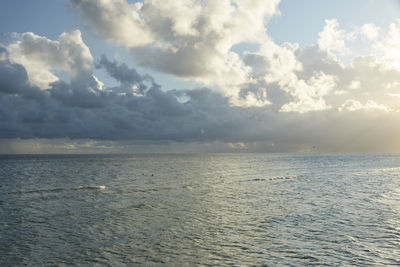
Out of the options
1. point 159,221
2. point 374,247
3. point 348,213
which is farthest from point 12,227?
point 348,213

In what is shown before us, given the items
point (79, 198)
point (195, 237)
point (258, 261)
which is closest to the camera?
point (258, 261)

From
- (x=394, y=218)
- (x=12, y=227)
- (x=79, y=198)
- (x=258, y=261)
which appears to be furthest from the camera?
(x=79, y=198)

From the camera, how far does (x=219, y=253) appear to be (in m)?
18.0

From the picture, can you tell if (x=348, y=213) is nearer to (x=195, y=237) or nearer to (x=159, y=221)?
(x=195, y=237)

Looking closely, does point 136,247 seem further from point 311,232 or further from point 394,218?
point 394,218

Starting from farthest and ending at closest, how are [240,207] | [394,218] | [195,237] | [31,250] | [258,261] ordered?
[240,207] → [394,218] → [195,237] → [31,250] → [258,261]

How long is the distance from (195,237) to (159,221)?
6321mm

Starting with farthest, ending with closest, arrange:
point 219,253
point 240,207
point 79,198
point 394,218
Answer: point 79,198 → point 240,207 → point 394,218 → point 219,253

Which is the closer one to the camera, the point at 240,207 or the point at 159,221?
the point at 159,221

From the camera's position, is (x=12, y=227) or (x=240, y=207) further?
(x=240, y=207)

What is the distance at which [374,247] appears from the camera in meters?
18.8

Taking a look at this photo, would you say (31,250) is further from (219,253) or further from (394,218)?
(394,218)

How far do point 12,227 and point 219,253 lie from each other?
19517mm

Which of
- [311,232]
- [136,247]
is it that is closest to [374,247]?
[311,232]
